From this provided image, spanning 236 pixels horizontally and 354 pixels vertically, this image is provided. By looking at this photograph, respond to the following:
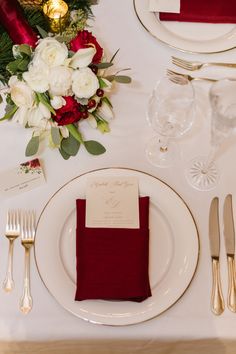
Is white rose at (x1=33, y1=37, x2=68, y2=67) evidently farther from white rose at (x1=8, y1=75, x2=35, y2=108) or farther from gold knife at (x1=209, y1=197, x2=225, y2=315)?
gold knife at (x1=209, y1=197, x2=225, y2=315)

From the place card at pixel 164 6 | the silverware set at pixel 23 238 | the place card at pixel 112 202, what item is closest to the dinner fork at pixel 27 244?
the silverware set at pixel 23 238

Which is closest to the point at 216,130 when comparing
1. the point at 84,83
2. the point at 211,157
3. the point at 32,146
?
the point at 211,157

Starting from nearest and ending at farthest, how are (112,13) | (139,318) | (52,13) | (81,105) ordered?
(139,318) < (81,105) < (52,13) < (112,13)

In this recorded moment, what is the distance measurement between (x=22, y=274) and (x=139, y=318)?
26 centimetres

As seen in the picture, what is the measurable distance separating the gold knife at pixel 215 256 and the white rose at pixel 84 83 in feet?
1.22

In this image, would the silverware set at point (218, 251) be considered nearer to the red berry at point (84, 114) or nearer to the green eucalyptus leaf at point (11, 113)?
the red berry at point (84, 114)

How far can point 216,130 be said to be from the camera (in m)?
0.92

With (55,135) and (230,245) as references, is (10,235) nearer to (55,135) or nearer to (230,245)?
(55,135)

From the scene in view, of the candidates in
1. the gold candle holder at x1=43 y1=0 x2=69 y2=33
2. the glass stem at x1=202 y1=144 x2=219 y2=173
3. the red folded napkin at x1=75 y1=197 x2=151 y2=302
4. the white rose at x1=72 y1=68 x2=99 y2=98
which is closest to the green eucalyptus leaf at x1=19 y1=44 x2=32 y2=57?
the white rose at x1=72 y1=68 x2=99 y2=98

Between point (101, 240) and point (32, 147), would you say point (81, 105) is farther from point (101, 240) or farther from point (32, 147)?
point (101, 240)

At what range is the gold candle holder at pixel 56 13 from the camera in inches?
42.5

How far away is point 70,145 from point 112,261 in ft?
0.99

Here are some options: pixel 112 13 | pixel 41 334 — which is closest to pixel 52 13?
pixel 112 13

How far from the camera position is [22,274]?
0.86 metres
